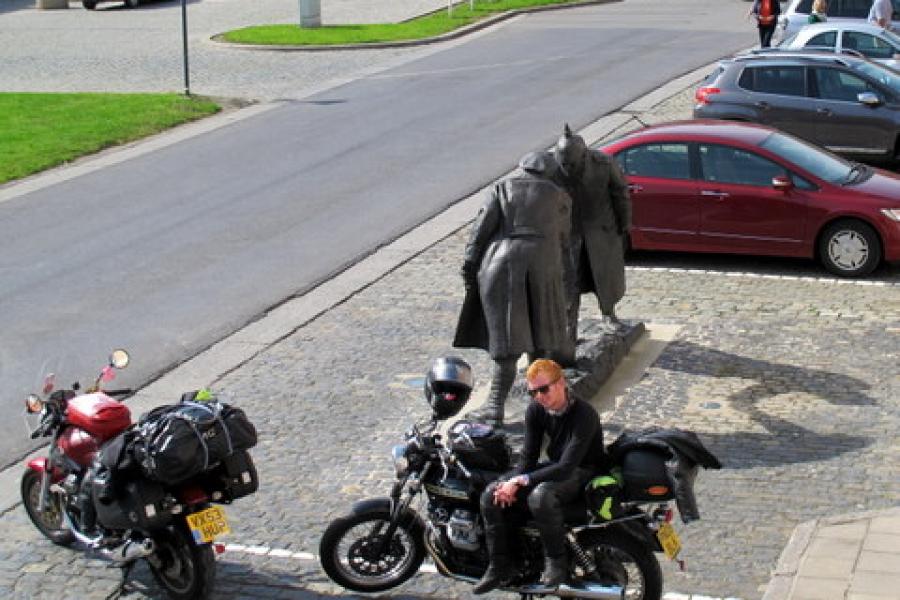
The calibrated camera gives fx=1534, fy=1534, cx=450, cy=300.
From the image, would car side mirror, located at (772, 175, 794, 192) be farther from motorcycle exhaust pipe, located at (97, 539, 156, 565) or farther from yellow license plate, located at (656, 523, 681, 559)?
motorcycle exhaust pipe, located at (97, 539, 156, 565)

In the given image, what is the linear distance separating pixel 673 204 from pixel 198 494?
335 inches

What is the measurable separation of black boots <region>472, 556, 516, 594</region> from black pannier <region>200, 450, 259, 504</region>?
1.48m

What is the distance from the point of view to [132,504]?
858 centimetres

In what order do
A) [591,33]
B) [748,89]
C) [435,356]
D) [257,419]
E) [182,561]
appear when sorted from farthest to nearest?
[591,33] → [748,89] → [435,356] → [257,419] → [182,561]

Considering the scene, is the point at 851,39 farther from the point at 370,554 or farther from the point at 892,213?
the point at 370,554

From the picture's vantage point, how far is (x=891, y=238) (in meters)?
15.4

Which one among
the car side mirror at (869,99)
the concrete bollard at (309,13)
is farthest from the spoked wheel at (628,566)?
the concrete bollard at (309,13)

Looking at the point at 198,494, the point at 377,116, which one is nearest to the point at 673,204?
the point at 198,494

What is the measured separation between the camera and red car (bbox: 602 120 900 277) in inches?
612

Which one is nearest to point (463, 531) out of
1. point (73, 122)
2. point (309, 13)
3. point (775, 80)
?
point (775, 80)

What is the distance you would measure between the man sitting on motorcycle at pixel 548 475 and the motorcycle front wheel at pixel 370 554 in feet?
1.87

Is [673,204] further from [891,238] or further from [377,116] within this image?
[377,116]

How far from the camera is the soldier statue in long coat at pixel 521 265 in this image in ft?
34.9

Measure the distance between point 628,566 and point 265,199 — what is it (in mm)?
12648
